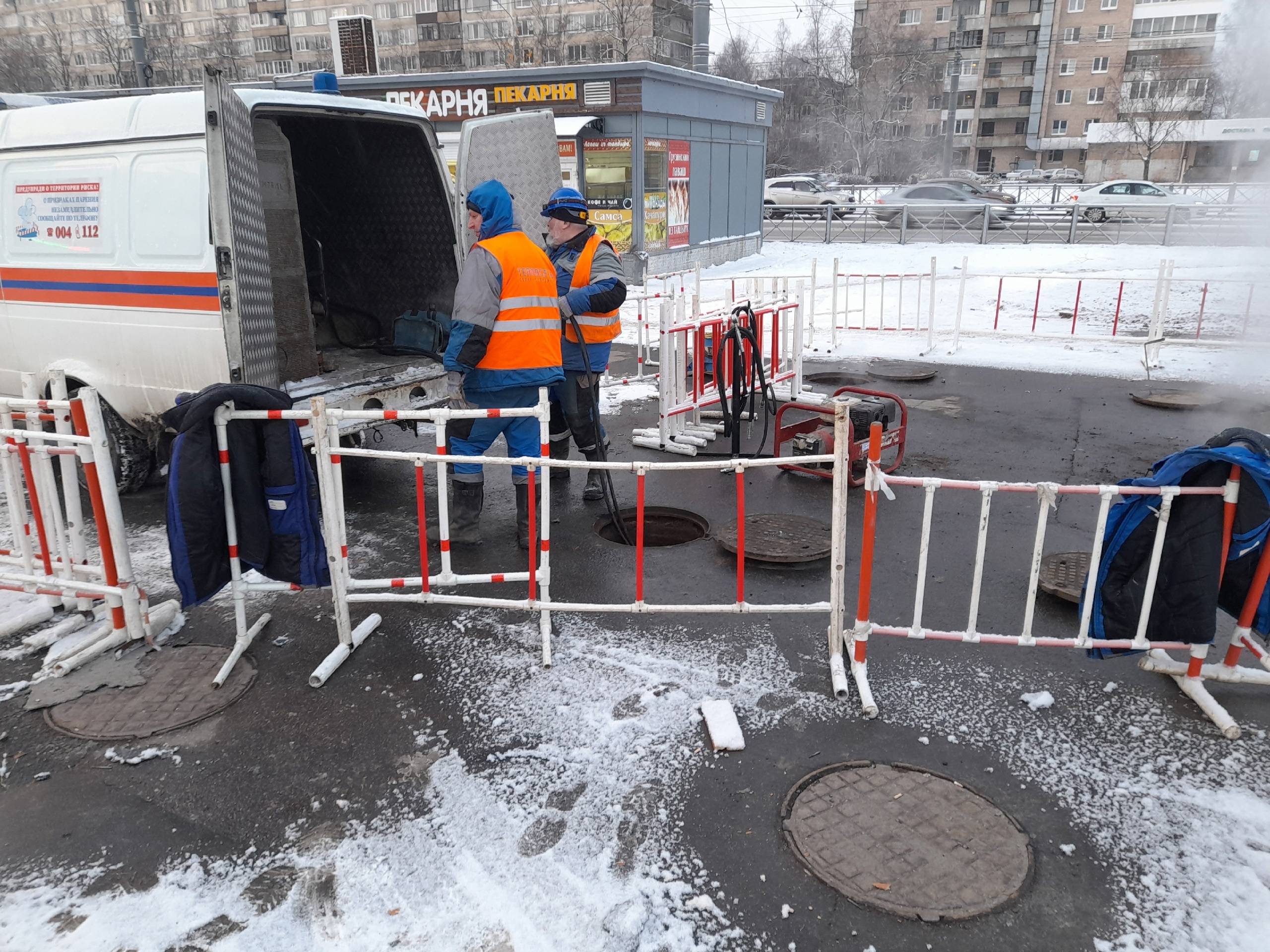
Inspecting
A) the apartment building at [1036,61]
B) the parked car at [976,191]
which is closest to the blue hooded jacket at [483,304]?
the parked car at [976,191]

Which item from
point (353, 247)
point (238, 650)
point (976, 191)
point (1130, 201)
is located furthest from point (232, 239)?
point (976, 191)

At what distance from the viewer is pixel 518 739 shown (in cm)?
372

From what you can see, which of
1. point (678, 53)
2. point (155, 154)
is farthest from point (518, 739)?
point (678, 53)

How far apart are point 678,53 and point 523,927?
221 ft

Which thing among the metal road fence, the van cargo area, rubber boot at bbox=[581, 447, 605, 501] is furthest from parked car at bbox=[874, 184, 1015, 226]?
rubber boot at bbox=[581, 447, 605, 501]

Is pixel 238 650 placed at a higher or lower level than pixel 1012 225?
lower

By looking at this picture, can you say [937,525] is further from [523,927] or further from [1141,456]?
[523,927]

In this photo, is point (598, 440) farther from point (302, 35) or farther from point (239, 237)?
point (302, 35)

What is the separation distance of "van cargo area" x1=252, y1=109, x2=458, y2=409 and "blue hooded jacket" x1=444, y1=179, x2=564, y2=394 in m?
1.32

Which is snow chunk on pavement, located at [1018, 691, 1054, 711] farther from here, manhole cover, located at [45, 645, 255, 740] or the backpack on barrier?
manhole cover, located at [45, 645, 255, 740]

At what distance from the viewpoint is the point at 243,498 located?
165 inches

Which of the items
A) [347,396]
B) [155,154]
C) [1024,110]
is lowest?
[347,396]

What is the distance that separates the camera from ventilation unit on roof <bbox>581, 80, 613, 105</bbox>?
1733 centimetres

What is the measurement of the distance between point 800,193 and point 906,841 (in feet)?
114
